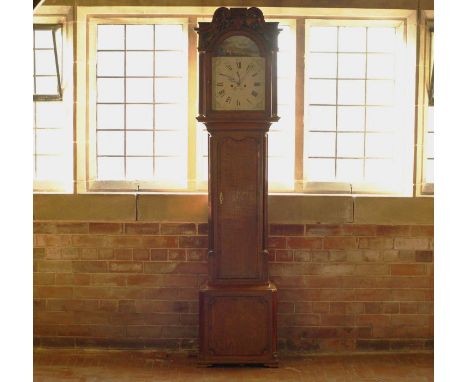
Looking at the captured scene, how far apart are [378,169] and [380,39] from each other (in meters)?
1.18

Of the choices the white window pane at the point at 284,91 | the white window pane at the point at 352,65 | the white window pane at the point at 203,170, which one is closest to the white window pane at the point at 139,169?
the white window pane at the point at 203,170

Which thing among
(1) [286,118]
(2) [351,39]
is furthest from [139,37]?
(2) [351,39]

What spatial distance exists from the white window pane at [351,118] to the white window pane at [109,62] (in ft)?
6.72

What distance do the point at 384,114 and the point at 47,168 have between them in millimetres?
3113

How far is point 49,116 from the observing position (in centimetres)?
609

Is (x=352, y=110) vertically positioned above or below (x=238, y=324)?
above

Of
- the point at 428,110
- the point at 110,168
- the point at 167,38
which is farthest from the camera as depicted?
the point at 110,168

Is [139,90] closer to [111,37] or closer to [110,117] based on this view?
[110,117]

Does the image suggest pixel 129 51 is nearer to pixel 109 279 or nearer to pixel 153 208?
pixel 153 208

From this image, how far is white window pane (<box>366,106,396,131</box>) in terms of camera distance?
20.2 ft

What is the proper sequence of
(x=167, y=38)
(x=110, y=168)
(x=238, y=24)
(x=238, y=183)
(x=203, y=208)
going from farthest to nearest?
(x=110, y=168)
(x=167, y=38)
(x=203, y=208)
(x=238, y=183)
(x=238, y=24)

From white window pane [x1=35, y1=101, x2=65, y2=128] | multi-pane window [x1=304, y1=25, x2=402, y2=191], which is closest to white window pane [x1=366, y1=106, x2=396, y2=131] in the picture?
multi-pane window [x1=304, y1=25, x2=402, y2=191]

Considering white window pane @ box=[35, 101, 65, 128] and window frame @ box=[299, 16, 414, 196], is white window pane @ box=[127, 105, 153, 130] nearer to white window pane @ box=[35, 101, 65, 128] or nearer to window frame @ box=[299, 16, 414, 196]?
white window pane @ box=[35, 101, 65, 128]
